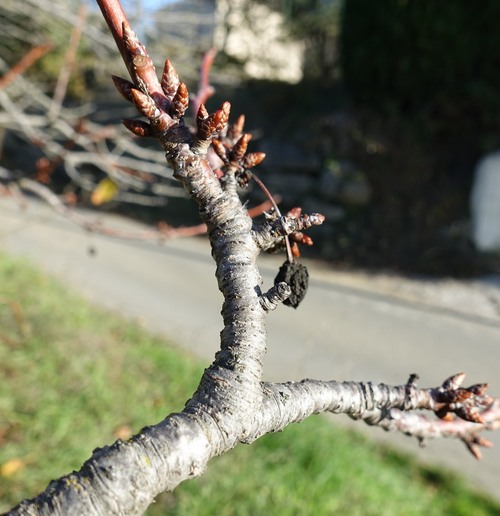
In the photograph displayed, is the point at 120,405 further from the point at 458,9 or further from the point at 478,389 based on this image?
the point at 458,9

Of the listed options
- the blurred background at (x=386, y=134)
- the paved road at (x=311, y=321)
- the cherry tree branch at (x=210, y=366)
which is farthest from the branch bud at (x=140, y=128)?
the blurred background at (x=386, y=134)

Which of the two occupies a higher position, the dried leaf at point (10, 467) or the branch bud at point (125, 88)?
the dried leaf at point (10, 467)

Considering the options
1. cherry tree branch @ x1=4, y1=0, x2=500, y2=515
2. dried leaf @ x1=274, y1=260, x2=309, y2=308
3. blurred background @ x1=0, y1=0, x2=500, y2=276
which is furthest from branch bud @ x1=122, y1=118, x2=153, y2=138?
blurred background @ x1=0, y1=0, x2=500, y2=276

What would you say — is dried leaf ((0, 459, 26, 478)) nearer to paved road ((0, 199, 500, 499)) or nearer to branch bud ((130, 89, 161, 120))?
paved road ((0, 199, 500, 499))

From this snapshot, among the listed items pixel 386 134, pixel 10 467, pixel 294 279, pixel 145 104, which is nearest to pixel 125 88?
pixel 145 104

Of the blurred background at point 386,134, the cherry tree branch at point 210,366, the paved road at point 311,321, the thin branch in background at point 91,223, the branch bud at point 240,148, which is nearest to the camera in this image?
the cherry tree branch at point 210,366

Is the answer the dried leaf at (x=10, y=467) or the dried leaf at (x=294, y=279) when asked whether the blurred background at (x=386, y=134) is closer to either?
the dried leaf at (x=10, y=467)

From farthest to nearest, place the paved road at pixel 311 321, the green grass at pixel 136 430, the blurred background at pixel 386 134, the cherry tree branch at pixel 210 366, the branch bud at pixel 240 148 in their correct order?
the blurred background at pixel 386 134, the paved road at pixel 311 321, the green grass at pixel 136 430, the branch bud at pixel 240 148, the cherry tree branch at pixel 210 366
